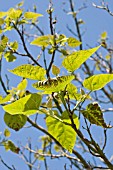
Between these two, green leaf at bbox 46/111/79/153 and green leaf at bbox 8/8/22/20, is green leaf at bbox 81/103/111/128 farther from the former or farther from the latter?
green leaf at bbox 8/8/22/20

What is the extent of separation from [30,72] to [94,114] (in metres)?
0.26

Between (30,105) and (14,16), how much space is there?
35.5 inches

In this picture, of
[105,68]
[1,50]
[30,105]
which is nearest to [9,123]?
[30,105]

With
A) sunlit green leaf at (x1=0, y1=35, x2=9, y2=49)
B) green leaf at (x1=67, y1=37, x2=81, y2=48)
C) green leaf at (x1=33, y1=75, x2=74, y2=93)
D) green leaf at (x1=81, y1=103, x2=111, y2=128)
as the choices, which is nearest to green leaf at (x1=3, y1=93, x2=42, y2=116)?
green leaf at (x1=33, y1=75, x2=74, y2=93)

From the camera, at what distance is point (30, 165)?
121 inches

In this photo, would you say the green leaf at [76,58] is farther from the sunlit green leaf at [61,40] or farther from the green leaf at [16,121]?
the sunlit green leaf at [61,40]

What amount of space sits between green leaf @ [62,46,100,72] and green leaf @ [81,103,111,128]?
19 centimetres

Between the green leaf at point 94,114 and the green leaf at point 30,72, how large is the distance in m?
0.20

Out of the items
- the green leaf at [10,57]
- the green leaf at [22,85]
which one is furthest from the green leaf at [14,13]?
the green leaf at [22,85]

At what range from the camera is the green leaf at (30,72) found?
0.85 metres

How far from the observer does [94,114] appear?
1011 mm

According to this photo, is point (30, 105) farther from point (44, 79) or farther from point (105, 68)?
point (105, 68)

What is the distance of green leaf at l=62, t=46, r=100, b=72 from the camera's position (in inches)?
31.8

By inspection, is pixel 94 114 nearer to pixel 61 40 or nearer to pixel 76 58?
pixel 76 58
